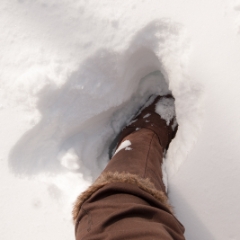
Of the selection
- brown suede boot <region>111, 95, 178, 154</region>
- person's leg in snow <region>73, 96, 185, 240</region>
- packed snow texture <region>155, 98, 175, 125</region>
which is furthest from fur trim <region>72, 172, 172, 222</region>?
packed snow texture <region>155, 98, 175, 125</region>

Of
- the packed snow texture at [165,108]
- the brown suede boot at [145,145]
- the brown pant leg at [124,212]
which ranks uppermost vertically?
the packed snow texture at [165,108]

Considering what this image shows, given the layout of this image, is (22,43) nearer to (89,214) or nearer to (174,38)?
(174,38)

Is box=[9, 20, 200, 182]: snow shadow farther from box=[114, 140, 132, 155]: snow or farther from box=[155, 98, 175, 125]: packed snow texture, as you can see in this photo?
box=[155, 98, 175, 125]: packed snow texture

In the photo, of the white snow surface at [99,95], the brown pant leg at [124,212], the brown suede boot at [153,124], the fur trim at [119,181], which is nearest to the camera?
the brown pant leg at [124,212]

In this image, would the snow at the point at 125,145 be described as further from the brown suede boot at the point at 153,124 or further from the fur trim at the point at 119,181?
the fur trim at the point at 119,181

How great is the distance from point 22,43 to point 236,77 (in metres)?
0.77

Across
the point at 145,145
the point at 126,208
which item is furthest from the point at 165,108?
the point at 126,208

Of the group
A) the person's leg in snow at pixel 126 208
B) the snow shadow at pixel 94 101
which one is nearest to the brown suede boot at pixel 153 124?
the snow shadow at pixel 94 101

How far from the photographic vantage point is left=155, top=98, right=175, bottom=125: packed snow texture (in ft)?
4.10

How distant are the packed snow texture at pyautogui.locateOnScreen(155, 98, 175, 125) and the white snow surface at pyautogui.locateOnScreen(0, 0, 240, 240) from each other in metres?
0.30

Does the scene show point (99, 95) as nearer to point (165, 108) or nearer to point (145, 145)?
point (145, 145)

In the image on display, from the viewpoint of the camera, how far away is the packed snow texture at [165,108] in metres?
1.25

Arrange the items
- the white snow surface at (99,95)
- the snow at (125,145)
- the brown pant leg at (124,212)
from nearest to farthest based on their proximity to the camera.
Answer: the brown pant leg at (124,212) → the white snow surface at (99,95) → the snow at (125,145)

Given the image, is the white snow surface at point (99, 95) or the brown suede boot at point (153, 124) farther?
the brown suede boot at point (153, 124)
